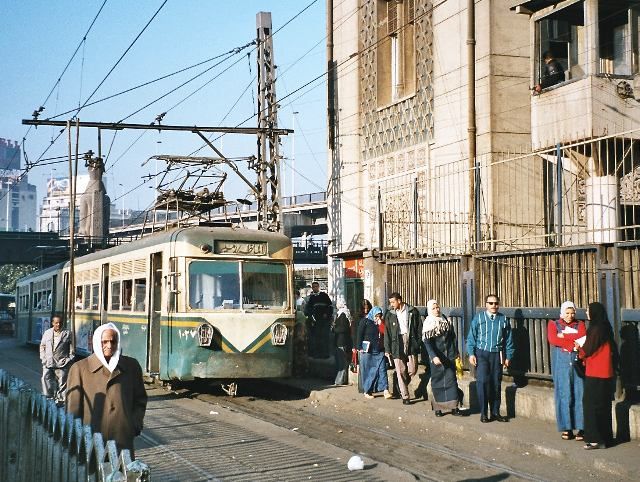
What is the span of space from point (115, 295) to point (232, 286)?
173 inches

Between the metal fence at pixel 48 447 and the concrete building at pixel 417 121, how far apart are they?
10.1 m

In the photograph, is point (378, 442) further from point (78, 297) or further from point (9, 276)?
point (9, 276)

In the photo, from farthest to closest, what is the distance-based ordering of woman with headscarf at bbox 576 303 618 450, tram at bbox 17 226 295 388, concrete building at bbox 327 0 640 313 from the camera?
concrete building at bbox 327 0 640 313 → tram at bbox 17 226 295 388 → woman with headscarf at bbox 576 303 618 450

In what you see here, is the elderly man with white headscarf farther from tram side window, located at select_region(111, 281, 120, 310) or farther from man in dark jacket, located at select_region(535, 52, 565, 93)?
man in dark jacket, located at select_region(535, 52, 565, 93)

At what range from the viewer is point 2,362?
28.5 meters

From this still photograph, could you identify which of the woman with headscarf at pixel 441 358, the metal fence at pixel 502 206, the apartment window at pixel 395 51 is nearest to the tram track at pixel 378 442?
the woman with headscarf at pixel 441 358

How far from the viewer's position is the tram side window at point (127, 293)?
18316mm

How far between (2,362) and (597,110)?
19.8 m

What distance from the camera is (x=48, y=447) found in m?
5.68

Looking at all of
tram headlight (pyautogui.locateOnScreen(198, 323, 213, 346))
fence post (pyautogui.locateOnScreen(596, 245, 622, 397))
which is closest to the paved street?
tram headlight (pyautogui.locateOnScreen(198, 323, 213, 346))

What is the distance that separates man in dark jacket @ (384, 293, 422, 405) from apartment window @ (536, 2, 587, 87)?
5.77 m

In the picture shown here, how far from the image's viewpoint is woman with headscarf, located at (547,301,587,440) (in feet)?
36.8

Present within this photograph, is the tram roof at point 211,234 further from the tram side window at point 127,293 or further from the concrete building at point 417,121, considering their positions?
the concrete building at point 417,121

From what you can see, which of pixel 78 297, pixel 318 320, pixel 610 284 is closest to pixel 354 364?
pixel 318 320
